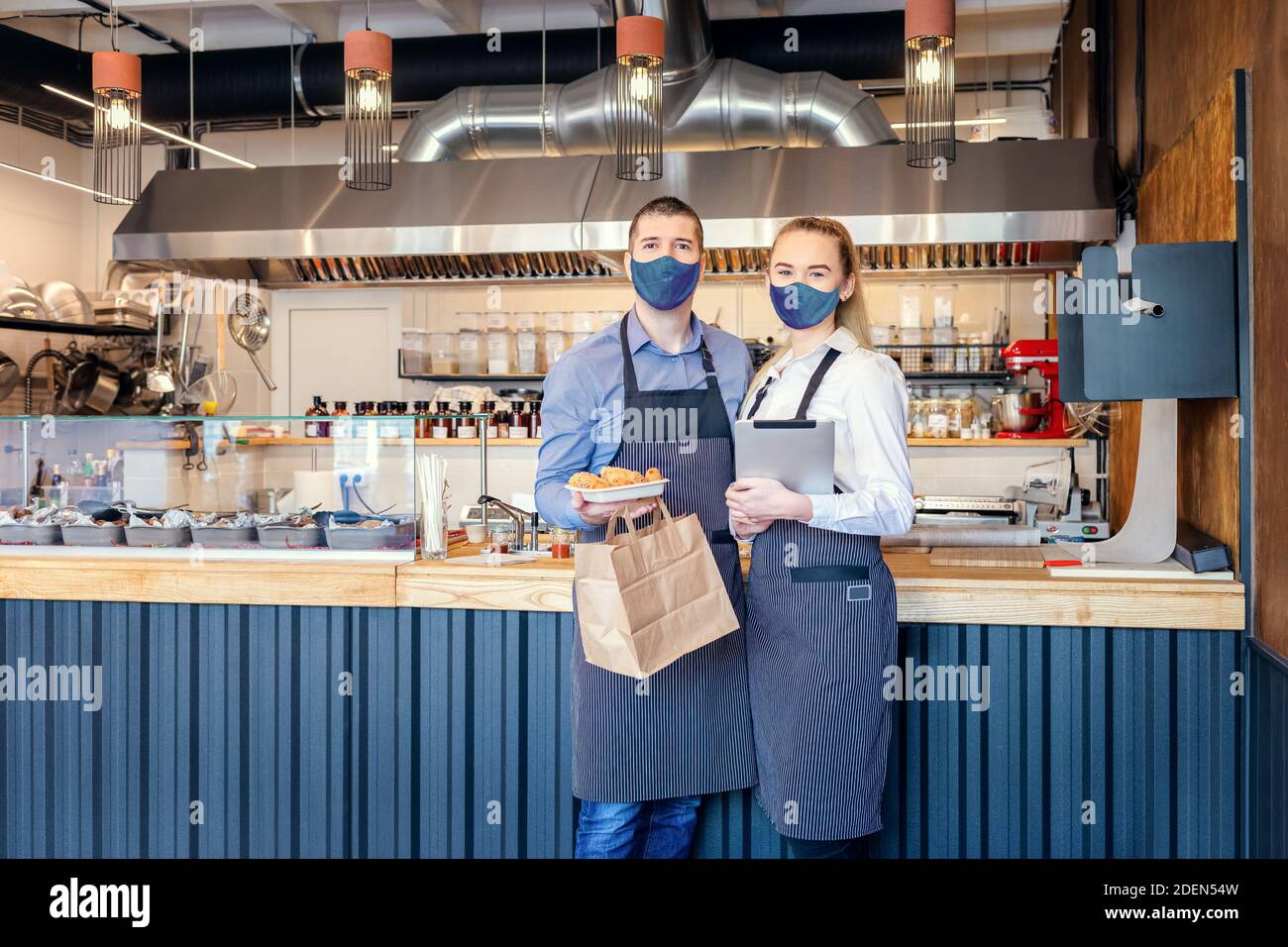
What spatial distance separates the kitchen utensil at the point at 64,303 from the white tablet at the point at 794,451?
20.9 feet

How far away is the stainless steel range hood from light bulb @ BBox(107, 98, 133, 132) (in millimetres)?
1696

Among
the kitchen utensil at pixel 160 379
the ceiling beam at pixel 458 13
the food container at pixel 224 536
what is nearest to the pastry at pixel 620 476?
the food container at pixel 224 536

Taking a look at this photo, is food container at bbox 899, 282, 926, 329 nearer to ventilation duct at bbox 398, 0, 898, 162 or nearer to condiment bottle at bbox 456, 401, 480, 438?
ventilation duct at bbox 398, 0, 898, 162

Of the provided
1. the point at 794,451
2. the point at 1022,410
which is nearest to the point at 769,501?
the point at 794,451

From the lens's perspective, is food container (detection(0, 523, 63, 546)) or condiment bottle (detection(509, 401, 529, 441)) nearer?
food container (detection(0, 523, 63, 546))

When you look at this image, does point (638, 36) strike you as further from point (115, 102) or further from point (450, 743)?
point (450, 743)

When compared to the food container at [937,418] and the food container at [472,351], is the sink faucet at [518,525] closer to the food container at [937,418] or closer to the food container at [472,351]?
the food container at [937,418]

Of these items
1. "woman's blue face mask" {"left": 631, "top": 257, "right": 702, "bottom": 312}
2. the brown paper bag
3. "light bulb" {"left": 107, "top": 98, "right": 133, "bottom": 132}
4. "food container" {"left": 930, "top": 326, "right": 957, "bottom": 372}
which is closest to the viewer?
the brown paper bag

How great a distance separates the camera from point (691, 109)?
532 centimetres

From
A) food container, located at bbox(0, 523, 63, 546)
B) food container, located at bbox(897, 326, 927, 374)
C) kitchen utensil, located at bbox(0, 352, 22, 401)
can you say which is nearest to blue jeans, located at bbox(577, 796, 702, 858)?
food container, located at bbox(0, 523, 63, 546)

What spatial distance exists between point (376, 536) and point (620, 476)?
105cm

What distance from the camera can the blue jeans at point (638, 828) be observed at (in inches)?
94.0

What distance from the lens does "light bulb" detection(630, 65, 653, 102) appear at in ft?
12.1
